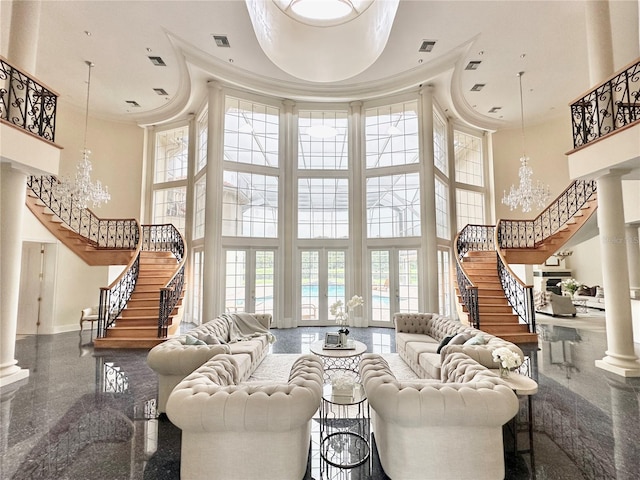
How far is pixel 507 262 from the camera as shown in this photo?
28.7ft

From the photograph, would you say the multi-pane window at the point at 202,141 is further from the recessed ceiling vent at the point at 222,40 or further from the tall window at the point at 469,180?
the tall window at the point at 469,180

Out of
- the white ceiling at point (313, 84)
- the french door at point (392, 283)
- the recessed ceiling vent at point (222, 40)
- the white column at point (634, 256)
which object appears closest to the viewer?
the white ceiling at point (313, 84)

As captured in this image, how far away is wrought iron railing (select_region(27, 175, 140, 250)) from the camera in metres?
8.83

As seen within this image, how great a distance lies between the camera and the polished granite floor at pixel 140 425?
8.52ft

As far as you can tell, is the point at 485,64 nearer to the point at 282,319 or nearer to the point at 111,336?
the point at 282,319

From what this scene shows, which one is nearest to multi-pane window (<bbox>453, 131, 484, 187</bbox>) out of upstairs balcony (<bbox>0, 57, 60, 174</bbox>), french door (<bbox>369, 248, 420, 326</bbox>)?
french door (<bbox>369, 248, 420, 326</bbox>)

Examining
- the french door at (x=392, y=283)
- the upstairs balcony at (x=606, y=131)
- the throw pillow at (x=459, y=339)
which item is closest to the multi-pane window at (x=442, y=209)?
the french door at (x=392, y=283)

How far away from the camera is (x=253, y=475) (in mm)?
2271

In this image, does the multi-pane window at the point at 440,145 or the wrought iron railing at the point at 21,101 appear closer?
the wrought iron railing at the point at 21,101

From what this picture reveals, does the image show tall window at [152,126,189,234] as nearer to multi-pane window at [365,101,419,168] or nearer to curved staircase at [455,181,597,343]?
multi-pane window at [365,101,419,168]

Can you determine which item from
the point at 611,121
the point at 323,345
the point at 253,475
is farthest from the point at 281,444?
the point at 611,121

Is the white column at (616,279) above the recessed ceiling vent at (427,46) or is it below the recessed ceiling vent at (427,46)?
below

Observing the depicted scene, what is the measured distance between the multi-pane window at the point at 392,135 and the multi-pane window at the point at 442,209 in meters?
1.21

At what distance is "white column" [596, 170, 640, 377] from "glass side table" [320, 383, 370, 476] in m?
4.45
